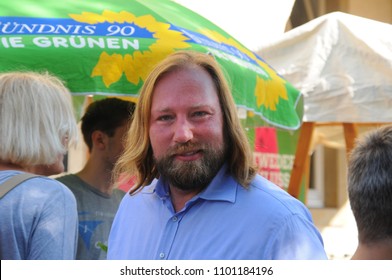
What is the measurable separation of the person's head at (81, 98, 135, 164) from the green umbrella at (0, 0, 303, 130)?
0.76 m

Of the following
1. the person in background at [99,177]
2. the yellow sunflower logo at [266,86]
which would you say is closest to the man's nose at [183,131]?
the yellow sunflower logo at [266,86]

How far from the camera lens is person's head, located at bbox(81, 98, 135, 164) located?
4227 mm

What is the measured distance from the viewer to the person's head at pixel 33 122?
Answer: 272 cm

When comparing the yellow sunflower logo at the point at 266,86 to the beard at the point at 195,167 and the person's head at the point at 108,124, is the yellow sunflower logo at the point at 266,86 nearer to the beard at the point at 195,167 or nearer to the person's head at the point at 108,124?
the person's head at the point at 108,124

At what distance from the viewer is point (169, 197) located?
8.50 feet

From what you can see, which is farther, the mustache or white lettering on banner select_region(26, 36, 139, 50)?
white lettering on banner select_region(26, 36, 139, 50)

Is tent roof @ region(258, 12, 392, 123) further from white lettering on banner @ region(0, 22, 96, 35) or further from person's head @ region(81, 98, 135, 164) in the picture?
white lettering on banner @ region(0, 22, 96, 35)

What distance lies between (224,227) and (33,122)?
87 centimetres

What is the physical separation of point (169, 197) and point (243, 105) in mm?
1126

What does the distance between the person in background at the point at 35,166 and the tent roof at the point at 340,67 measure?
8.90ft

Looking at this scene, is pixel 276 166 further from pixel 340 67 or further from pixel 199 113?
pixel 199 113

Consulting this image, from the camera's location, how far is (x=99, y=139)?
4246 millimetres

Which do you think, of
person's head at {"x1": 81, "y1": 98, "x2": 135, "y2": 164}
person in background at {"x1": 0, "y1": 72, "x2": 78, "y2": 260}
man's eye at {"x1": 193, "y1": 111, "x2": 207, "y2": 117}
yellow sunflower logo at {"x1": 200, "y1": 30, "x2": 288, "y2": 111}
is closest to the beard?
man's eye at {"x1": 193, "y1": 111, "x2": 207, "y2": 117}

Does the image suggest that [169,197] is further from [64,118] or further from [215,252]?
[64,118]
